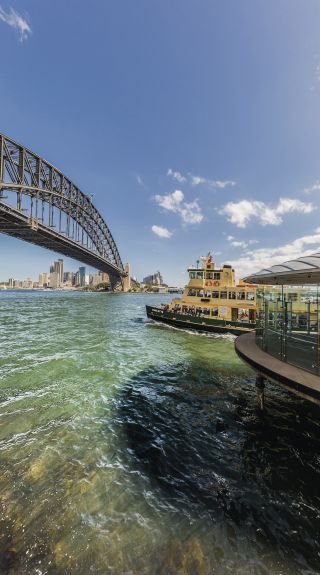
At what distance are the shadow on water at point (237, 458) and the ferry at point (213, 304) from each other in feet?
48.0

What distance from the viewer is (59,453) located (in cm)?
593

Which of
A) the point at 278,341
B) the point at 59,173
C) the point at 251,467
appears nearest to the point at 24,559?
the point at 251,467

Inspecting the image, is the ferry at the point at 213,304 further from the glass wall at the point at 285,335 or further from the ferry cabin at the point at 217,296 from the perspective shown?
the glass wall at the point at 285,335

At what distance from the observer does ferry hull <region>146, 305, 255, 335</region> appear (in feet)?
79.4

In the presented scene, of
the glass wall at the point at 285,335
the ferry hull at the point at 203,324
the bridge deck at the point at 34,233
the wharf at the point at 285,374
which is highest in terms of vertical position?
the bridge deck at the point at 34,233

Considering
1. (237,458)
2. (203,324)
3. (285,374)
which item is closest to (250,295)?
(203,324)

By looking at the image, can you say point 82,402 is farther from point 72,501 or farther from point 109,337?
point 109,337

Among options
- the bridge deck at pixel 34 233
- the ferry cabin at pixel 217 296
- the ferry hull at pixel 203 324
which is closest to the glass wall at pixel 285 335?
the ferry hull at pixel 203 324

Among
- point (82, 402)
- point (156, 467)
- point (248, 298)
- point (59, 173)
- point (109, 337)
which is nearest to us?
point (156, 467)

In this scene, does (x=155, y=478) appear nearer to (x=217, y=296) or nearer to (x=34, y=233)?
(x=217, y=296)

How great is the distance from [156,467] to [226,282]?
2342 cm

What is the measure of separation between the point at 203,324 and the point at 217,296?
3.78 meters

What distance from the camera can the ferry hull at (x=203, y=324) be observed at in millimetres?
24188

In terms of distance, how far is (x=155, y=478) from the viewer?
17.3ft
